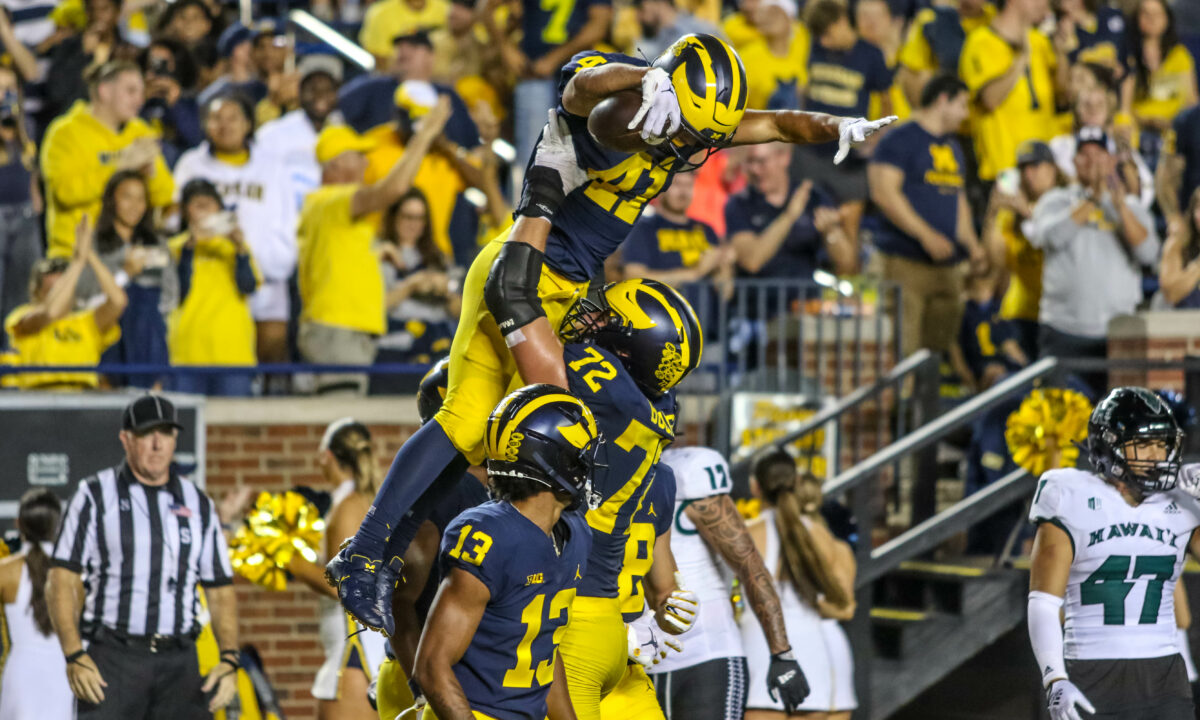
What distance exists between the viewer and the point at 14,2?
13.0 meters

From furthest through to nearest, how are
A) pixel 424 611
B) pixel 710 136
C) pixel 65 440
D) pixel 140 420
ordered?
pixel 65 440 → pixel 140 420 → pixel 424 611 → pixel 710 136

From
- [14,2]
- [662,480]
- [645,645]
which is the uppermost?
[14,2]

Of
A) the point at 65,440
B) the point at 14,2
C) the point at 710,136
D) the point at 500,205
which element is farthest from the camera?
the point at 14,2

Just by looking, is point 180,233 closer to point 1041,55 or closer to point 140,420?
point 140,420

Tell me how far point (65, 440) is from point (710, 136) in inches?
216

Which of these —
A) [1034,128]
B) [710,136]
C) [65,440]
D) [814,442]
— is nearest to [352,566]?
[710,136]

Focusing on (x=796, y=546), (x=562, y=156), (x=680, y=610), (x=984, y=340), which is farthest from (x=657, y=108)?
(x=984, y=340)

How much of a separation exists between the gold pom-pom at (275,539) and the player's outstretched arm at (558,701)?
11.9 ft

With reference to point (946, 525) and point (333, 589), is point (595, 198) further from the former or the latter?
point (946, 525)

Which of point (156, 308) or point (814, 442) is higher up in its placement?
point (156, 308)

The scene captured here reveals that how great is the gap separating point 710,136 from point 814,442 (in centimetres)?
529

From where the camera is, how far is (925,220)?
11289 mm

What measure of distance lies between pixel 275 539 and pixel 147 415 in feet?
3.27

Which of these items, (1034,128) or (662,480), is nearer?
(662,480)
